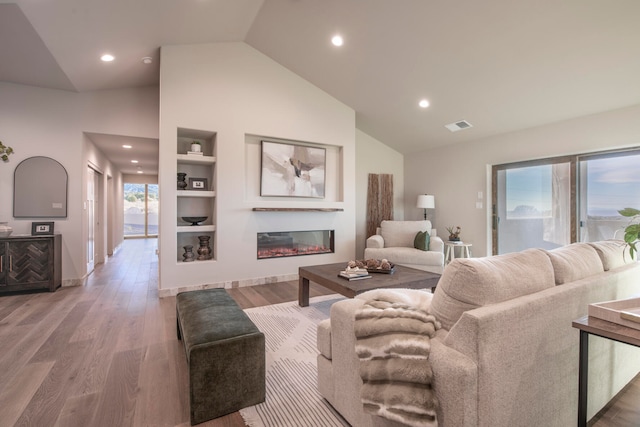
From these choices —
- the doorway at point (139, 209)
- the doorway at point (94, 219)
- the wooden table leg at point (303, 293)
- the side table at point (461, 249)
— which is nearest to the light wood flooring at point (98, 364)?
the wooden table leg at point (303, 293)

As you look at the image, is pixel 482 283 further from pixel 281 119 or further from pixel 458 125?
pixel 458 125

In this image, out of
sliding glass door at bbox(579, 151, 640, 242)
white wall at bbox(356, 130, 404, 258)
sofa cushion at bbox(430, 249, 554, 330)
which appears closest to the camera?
sofa cushion at bbox(430, 249, 554, 330)

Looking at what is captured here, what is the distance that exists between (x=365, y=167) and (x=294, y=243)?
96.4 inches

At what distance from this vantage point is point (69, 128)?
4387mm

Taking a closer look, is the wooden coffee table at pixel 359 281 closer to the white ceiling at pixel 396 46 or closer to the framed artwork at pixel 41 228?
the white ceiling at pixel 396 46

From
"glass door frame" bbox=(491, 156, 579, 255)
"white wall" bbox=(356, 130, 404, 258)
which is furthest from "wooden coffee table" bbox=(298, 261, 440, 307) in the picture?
"white wall" bbox=(356, 130, 404, 258)

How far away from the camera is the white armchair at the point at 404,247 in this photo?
4.63 m

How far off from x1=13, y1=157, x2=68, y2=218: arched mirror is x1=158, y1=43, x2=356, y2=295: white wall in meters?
1.78

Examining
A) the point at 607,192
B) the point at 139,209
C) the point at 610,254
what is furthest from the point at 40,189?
the point at 139,209

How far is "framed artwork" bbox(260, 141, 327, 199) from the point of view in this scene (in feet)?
15.3

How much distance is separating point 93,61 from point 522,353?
16.4 feet

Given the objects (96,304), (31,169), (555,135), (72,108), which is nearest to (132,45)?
(72,108)

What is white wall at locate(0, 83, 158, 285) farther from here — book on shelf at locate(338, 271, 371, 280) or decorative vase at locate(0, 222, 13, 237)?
book on shelf at locate(338, 271, 371, 280)

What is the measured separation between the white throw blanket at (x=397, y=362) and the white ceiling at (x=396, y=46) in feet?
10.5
